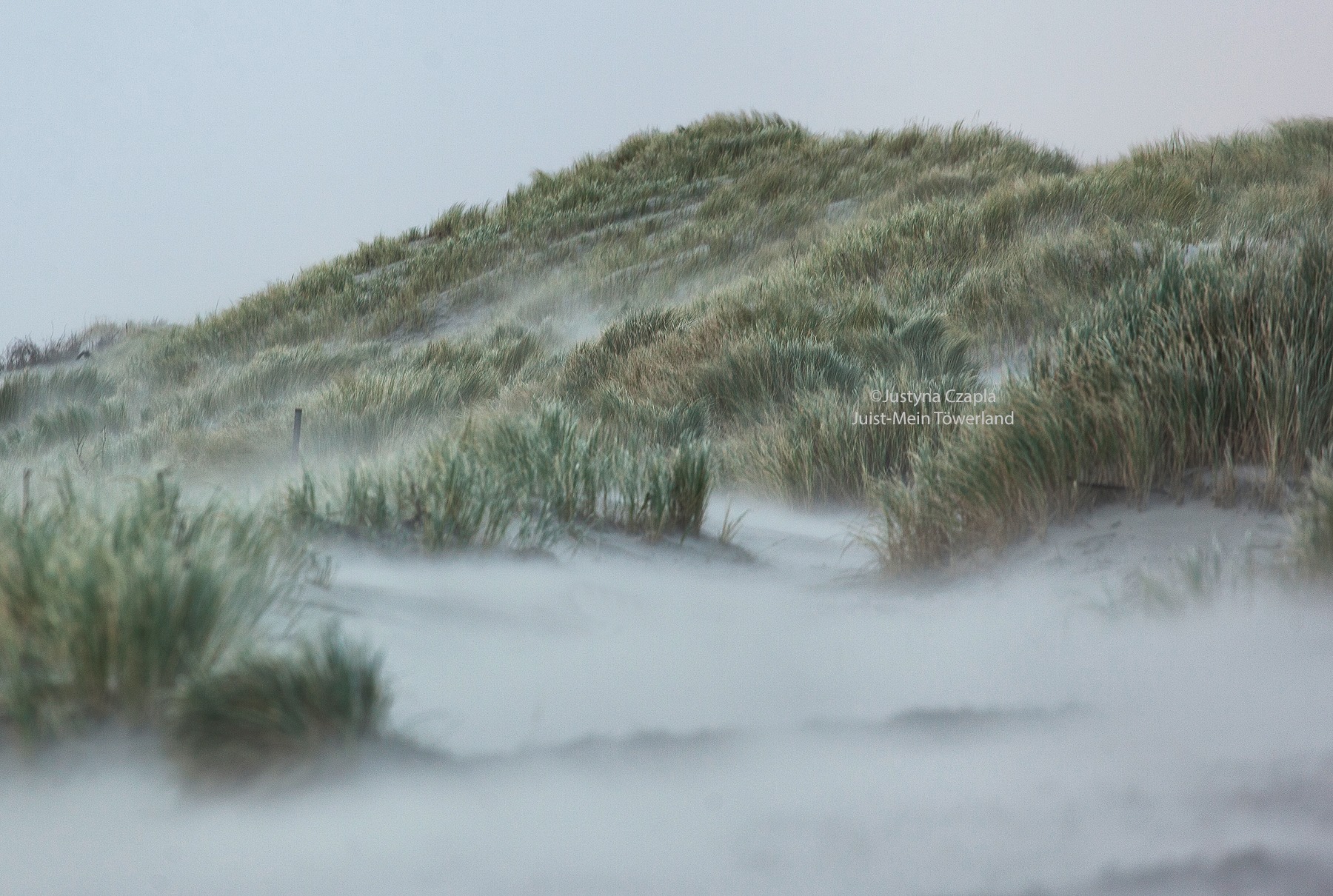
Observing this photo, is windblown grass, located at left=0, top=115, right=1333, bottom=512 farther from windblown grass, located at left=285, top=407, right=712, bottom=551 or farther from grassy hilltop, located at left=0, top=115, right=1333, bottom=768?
windblown grass, located at left=285, top=407, right=712, bottom=551

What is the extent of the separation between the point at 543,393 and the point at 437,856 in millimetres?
4003

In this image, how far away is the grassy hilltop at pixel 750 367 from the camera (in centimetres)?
213

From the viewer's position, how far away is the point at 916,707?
159cm

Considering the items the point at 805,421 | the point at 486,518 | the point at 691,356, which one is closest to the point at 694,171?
the point at 691,356

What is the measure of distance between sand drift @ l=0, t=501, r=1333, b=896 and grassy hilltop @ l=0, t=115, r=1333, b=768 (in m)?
0.14

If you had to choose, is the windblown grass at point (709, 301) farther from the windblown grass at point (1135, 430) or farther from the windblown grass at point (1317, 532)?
the windblown grass at point (1317, 532)

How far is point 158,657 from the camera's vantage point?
1248 mm

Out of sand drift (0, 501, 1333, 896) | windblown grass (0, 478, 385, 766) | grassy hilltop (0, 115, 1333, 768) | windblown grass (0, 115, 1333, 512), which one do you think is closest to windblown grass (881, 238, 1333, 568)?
grassy hilltop (0, 115, 1333, 768)

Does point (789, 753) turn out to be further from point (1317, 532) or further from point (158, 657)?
point (1317, 532)

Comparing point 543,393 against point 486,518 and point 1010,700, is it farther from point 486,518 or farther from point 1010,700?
point 1010,700

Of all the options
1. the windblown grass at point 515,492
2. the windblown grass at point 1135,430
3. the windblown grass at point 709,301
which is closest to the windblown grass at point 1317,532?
the windblown grass at point 1135,430

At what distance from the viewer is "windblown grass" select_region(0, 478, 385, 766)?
1209mm

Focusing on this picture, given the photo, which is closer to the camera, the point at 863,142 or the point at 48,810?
the point at 48,810

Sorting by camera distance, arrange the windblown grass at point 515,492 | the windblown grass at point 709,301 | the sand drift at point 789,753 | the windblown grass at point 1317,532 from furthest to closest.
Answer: the windblown grass at point 709,301
the windblown grass at point 515,492
the windblown grass at point 1317,532
the sand drift at point 789,753
